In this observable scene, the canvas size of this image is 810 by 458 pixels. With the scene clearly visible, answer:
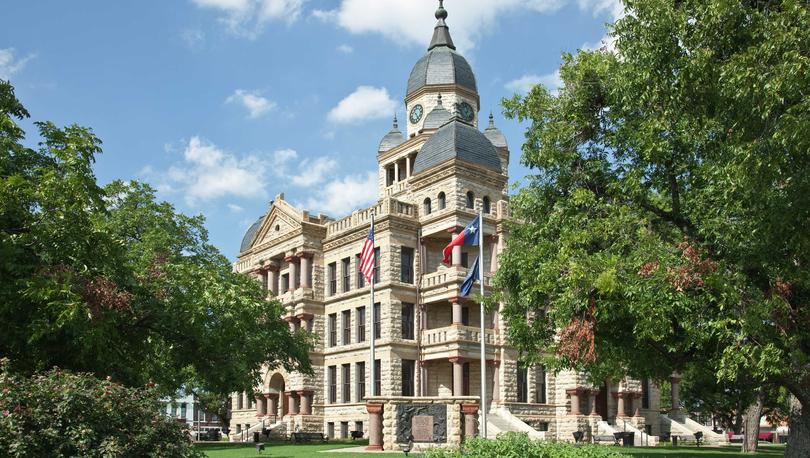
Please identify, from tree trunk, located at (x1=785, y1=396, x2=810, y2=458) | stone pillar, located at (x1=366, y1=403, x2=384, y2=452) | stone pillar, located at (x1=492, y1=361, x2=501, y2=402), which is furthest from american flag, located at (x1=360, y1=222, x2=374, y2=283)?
tree trunk, located at (x1=785, y1=396, x2=810, y2=458)

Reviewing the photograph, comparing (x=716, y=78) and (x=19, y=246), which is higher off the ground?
(x=716, y=78)

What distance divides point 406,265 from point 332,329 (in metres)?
6.62

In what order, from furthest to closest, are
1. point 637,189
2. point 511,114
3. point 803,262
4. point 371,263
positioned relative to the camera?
point 371,263 < point 511,114 < point 637,189 < point 803,262

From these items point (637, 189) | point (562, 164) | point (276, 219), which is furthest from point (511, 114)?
point (276, 219)

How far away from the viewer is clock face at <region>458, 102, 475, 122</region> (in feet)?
177

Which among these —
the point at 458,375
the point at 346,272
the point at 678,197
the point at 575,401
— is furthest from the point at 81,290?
the point at 575,401

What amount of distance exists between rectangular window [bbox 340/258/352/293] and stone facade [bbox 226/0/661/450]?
63mm

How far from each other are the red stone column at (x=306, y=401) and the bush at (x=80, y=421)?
114ft

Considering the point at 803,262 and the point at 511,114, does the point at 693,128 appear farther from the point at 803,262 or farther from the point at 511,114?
the point at 511,114

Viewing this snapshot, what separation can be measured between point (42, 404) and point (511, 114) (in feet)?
55.2

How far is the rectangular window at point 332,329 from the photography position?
4894 cm

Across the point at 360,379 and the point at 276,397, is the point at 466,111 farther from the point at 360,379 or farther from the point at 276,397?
the point at 276,397

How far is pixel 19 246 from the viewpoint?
17125 mm

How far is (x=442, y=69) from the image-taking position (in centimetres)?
5541
